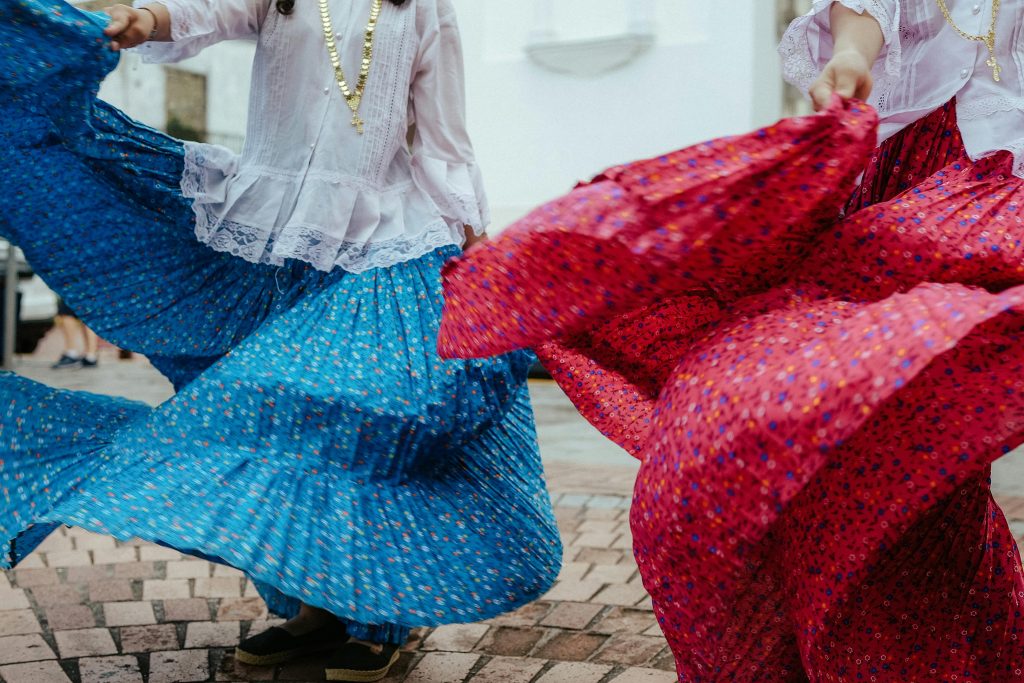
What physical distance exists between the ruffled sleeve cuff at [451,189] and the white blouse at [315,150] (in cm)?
2

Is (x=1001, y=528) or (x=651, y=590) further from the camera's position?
(x=1001, y=528)

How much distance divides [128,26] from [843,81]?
1.54 meters

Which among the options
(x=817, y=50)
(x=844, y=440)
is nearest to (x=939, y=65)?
(x=817, y=50)

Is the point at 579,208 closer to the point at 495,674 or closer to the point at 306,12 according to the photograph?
the point at 306,12

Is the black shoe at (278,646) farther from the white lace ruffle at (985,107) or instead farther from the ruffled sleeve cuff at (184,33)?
the white lace ruffle at (985,107)

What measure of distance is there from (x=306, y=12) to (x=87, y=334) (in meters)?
9.85

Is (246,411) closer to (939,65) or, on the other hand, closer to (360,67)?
(360,67)

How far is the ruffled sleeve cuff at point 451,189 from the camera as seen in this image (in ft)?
9.52

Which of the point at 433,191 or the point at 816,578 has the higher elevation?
the point at 433,191

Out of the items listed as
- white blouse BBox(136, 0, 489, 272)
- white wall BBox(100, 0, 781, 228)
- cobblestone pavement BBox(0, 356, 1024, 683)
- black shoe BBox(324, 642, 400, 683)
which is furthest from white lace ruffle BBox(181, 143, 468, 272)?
white wall BBox(100, 0, 781, 228)

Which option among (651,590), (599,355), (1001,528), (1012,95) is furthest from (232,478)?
(1012,95)

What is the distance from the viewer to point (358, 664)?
2775 mm

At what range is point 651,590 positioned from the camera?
185cm

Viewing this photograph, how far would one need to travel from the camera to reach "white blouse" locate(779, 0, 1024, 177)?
2070 millimetres
